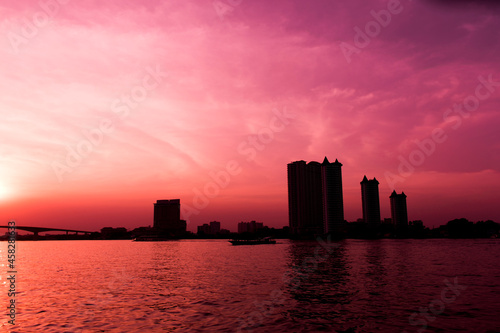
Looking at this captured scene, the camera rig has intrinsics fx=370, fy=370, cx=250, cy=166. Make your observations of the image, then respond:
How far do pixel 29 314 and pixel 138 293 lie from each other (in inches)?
599

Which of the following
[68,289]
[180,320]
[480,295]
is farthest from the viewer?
[68,289]

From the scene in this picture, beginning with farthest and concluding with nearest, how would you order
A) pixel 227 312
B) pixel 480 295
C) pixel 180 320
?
pixel 480 295 < pixel 227 312 < pixel 180 320

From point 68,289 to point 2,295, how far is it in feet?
28.0

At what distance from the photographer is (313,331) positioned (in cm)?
3119

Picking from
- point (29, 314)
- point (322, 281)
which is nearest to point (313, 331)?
point (29, 314)

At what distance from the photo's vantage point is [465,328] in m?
32.0

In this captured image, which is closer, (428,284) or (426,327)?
(426,327)

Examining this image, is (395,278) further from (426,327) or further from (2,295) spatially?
(2,295)

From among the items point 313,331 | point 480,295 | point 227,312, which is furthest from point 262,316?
point 480,295

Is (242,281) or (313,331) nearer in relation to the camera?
(313,331)

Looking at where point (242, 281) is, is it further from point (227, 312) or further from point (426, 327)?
point (426, 327)

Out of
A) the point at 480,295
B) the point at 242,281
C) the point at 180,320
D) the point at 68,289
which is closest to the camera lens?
the point at 180,320

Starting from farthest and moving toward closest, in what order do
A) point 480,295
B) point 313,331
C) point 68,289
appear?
point 68,289 < point 480,295 < point 313,331

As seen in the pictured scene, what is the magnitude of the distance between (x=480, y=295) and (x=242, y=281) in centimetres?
3435
